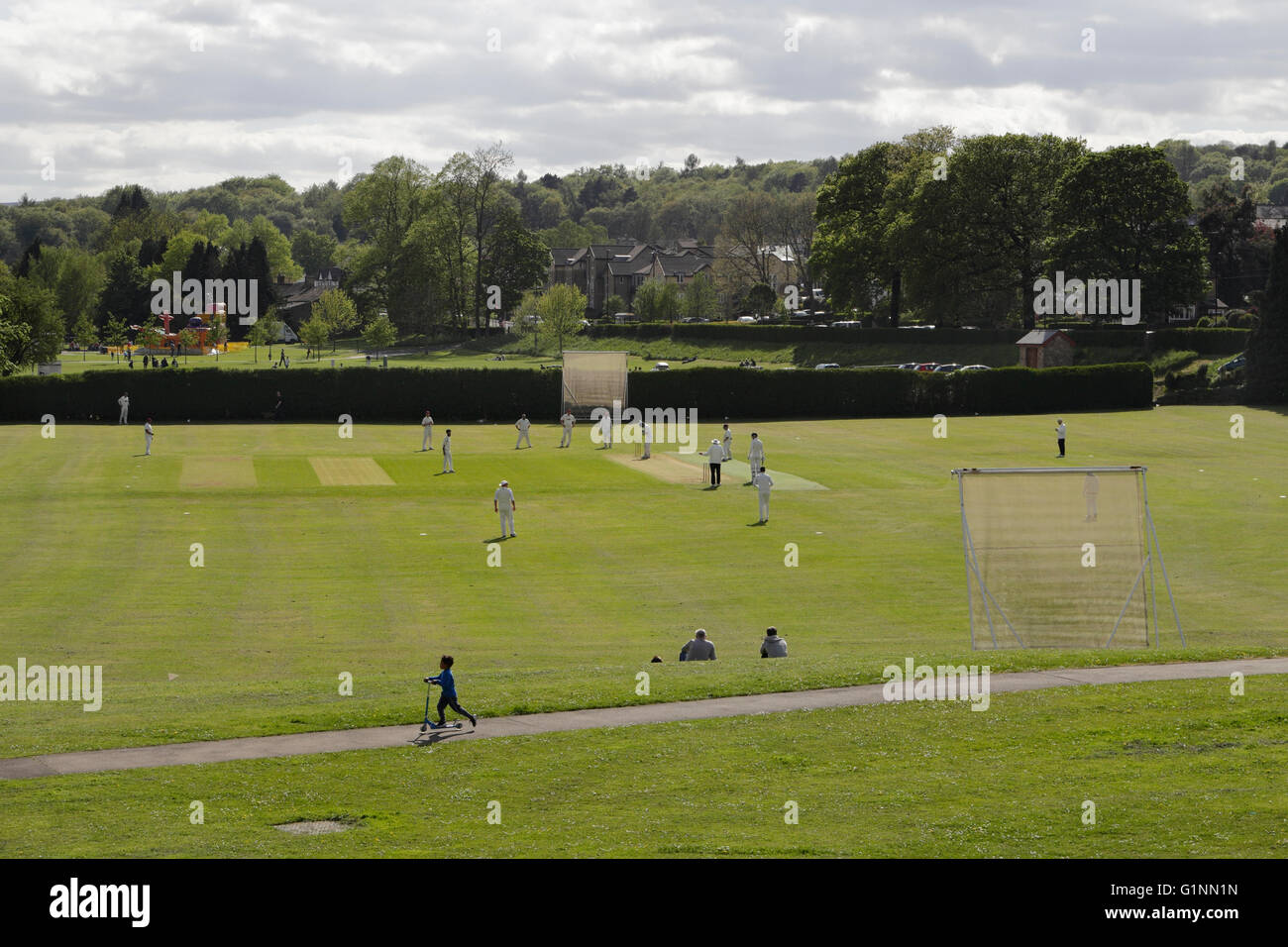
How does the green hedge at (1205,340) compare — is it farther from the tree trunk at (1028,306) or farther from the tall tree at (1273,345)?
the tree trunk at (1028,306)

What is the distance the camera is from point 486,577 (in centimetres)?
3177

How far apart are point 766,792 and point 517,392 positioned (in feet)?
198

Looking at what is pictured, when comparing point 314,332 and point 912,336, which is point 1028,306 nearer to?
point 912,336

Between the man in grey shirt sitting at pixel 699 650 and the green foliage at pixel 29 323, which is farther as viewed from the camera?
the green foliage at pixel 29 323

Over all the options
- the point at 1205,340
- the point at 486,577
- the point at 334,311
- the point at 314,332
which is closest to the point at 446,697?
the point at 486,577

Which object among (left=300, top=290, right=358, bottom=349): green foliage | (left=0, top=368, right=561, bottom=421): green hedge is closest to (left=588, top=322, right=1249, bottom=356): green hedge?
(left=300, top=290, right=358, bottom=349): green foliage

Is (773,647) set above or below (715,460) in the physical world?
below

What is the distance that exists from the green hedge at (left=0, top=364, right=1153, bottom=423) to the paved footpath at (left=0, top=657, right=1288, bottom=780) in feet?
180

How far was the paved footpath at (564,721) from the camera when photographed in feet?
50.9

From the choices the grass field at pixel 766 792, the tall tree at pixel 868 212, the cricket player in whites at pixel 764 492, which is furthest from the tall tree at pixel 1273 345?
the grass field at pixel 766 792

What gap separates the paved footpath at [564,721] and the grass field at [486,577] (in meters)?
0.42

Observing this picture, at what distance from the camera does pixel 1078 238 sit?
91.9 m
